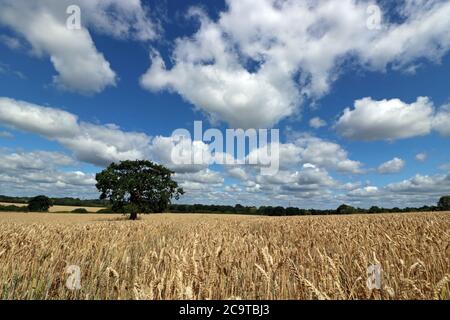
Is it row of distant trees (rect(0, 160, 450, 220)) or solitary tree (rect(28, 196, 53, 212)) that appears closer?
row of distant trees (rect(0, 160, 450, 220))

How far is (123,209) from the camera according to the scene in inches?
1927

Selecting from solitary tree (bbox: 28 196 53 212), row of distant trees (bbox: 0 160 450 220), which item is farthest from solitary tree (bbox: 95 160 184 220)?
solitary tree (bbox: 28 196 53 212)

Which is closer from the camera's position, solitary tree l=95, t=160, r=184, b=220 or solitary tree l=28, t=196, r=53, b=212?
solitary tree l=95, t=160, r=184, b=220

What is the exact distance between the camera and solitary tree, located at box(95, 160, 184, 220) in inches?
1938

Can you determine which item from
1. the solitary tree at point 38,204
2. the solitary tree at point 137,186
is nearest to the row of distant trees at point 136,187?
the solitary tree at point 137,186

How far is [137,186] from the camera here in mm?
50562

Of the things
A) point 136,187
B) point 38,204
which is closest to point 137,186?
point 136,187

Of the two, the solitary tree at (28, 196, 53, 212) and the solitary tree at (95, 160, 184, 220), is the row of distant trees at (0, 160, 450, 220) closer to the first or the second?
the solitary tree at (95, 160, 184, 220)

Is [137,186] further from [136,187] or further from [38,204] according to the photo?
[38,204]

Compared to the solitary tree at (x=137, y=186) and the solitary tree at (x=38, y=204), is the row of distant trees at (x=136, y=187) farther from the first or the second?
the solitary tree at (x=38, y=204)

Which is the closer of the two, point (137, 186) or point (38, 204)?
point (137, 186)
